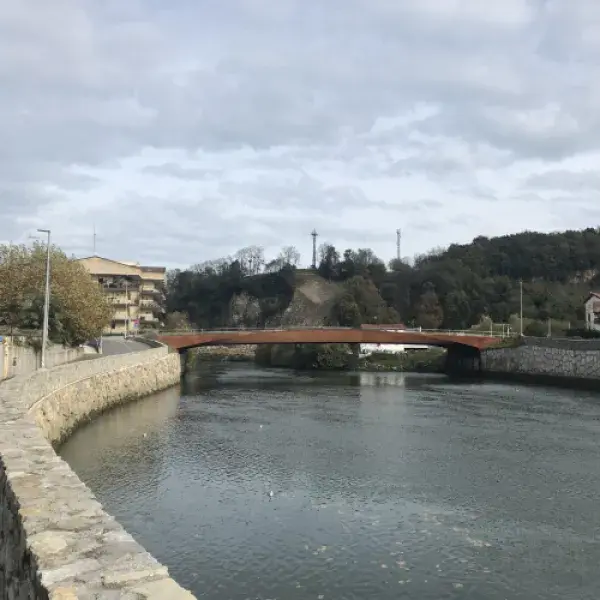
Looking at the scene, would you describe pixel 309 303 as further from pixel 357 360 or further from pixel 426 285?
pixel 357 360

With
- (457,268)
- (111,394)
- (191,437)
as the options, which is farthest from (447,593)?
(457,268)

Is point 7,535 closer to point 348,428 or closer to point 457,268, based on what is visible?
point 348,428

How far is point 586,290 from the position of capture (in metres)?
136

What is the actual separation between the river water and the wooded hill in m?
69.3

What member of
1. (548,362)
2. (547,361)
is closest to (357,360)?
(547,361)

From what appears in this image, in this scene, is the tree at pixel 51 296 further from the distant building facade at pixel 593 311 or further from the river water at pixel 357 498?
the distant building facade at pixel 593 311

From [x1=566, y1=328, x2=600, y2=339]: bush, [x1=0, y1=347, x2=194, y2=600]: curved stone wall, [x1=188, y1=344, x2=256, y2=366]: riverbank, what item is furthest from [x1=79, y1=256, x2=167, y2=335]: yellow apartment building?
[x1=0, y1=347, x2=194, y2=600]: curved stone wall

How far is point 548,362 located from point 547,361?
26 centimetres

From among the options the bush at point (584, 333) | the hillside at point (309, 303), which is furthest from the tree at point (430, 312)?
the bush at point (584, 333)

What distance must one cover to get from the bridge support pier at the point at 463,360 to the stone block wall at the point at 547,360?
1472 mm

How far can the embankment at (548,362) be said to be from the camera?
63.5m

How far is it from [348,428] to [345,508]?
54.1 ft

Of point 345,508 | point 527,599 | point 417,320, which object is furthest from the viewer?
point 417,320

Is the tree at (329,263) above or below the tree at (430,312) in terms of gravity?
above
